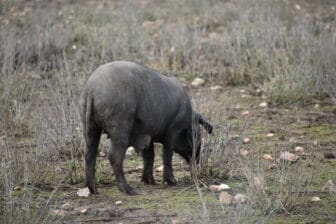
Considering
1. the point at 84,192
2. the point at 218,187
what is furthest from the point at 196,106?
the point at 84,192

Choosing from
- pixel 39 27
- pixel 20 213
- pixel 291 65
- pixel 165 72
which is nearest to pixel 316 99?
pixel 291 65

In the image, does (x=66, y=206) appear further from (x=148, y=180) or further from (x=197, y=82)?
(x=197, y=82)

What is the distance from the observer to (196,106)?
317 inches

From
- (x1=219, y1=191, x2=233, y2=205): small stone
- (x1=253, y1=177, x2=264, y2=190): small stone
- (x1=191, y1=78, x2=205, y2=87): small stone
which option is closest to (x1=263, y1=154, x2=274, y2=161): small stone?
(x1=219, y1=191, x2=233, y2=205): small stone

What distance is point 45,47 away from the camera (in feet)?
37.7

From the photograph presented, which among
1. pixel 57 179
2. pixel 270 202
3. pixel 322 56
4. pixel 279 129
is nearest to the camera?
pixel 270 202

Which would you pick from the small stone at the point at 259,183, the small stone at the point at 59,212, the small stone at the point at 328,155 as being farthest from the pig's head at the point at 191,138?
the small stone at the point at 59,212

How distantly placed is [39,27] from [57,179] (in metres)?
5.99

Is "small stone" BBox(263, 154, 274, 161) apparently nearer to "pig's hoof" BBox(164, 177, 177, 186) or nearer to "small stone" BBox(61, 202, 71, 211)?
"pig's hoof" BBox(164, 177, 177, 186)

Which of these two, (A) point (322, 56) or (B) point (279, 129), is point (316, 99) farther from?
(B) point (279, 129)

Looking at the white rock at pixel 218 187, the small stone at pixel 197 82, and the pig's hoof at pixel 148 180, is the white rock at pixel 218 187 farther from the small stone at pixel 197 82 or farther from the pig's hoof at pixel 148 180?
the small stone at pixel 197 82

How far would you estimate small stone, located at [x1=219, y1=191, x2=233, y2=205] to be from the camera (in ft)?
18.4

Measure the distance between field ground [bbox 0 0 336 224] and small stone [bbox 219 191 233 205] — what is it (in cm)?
7

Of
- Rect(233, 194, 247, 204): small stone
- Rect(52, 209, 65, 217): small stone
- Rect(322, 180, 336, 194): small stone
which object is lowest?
Rect(322, 180, 336, 194): small stone
